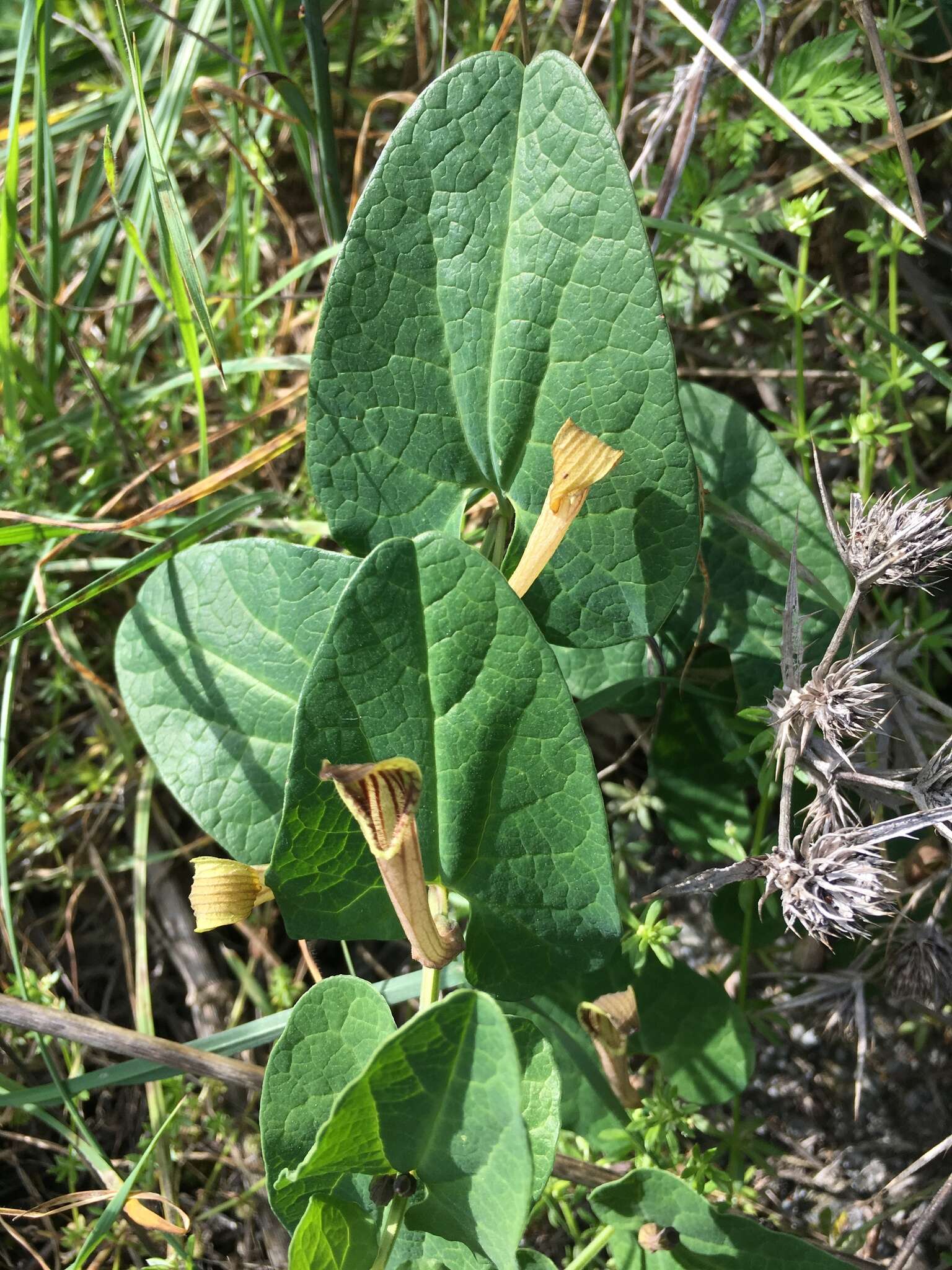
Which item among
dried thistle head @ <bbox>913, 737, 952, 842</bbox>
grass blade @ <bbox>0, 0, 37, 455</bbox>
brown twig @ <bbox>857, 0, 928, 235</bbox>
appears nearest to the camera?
dried thistle head @ <bbox>913, 737, 952, 842</bbox>

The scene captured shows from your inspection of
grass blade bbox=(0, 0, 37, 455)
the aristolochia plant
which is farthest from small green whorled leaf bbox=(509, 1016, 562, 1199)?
grass blade bbox=(0, 0, 37, 455)

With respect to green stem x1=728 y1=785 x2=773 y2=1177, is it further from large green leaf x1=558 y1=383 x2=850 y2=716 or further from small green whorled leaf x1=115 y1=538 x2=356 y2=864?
small green whorled leaf x1=115 y1=538 x2=356 y2=864

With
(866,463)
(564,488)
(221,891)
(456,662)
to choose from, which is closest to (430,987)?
(221,891)

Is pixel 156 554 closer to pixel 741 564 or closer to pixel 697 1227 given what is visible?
pixel 741 564

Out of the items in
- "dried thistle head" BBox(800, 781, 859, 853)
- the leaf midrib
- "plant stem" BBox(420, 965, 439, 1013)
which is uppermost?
the leaf midrib

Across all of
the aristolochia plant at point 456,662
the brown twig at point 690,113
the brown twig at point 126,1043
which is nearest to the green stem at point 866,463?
the aristolochia plant at point 456,662

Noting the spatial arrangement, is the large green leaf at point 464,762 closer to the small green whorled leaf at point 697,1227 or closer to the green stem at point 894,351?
the small green whorled leaf at point 697,1227
